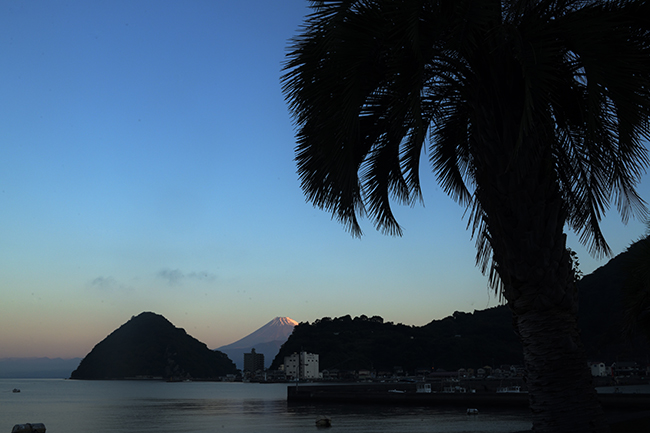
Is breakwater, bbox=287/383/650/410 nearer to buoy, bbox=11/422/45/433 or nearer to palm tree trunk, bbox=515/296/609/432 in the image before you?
buoy, bbox=11/422/45/433

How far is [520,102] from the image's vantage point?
5.89m

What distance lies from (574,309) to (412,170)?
324cm

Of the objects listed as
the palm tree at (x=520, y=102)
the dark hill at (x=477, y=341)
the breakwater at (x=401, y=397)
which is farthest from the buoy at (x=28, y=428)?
the dark hill at (x=477, y=341)

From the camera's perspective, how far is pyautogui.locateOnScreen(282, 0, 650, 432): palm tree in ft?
16.5

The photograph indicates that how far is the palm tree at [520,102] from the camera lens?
5.02m

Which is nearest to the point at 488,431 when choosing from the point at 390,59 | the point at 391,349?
the point at 390,59

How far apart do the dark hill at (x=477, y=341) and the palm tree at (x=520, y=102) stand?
341 ft

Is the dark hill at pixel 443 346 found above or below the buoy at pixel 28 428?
above

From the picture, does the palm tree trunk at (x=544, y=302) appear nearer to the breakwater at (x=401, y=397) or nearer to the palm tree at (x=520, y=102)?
the palm tree at (x=520, y=102)

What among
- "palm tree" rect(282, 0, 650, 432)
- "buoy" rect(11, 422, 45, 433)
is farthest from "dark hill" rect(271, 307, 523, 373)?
"palm tree" rect(282, 0, 650, 432)

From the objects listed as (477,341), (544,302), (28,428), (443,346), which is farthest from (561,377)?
(443,346)

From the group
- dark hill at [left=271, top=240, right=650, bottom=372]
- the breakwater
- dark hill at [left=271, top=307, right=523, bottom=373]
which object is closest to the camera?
the breakwater

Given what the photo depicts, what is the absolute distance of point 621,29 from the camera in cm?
525

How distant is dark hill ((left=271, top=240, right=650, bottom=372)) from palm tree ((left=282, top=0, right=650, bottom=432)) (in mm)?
104061
